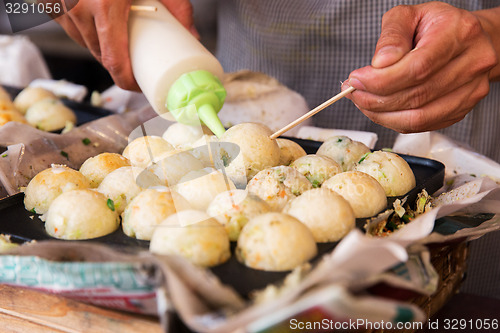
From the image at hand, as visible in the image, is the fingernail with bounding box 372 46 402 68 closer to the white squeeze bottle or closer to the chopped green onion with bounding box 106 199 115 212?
the white squeeze bottle

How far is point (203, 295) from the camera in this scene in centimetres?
77

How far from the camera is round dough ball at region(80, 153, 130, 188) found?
4.03 ft

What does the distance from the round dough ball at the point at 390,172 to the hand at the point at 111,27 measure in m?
0.73

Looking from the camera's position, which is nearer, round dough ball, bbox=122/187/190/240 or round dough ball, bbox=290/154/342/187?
round dough ball, bbox=122/187/190/240

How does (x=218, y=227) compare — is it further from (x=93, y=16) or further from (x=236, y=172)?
(x=93, y=16)

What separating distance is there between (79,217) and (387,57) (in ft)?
2.30

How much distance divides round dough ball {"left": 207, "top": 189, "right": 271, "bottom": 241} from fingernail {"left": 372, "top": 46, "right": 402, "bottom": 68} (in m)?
0.38

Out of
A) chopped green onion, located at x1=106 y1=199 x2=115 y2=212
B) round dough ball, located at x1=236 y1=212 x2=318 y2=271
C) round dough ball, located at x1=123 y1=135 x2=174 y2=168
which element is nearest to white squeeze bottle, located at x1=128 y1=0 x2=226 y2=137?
round dough ball, located at x1=123 y1=135 x2=174 y2=168

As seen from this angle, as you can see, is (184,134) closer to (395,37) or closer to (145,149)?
(145,149)

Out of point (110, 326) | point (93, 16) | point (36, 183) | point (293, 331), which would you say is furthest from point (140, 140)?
point (293, 331)

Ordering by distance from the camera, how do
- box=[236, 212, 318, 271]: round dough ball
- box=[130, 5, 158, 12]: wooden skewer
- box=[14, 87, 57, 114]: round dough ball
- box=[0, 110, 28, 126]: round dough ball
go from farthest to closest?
box=[14, 87, 57, 114]: round dough ball, box=[0, 110, 28, 126]: round dough ball, box=[130, 5, 158, 12]: wooden skewer, box=[236, 212, 318, 271]: round dough ball

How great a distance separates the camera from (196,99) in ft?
4.40

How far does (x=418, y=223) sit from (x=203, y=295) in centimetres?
44

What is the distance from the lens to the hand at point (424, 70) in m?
1.08
